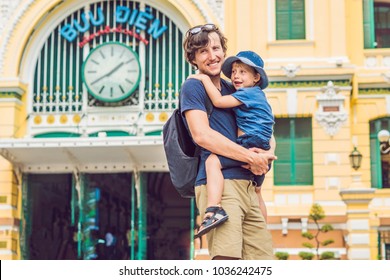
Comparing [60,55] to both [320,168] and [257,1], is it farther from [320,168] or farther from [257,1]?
[320,168]

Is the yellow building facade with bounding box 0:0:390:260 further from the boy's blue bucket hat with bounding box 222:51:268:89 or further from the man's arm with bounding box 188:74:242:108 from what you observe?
the man's arm with bounding box 188:74:242:108

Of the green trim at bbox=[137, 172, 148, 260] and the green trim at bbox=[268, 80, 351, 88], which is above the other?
the green trim at bbox=[268, 80, 351, 88]

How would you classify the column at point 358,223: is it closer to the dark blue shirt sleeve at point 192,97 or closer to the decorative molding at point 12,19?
the decorative molding at point 12,19

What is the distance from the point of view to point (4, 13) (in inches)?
786

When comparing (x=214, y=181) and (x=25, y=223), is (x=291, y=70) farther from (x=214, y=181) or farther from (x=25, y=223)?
(x=214, y=181)

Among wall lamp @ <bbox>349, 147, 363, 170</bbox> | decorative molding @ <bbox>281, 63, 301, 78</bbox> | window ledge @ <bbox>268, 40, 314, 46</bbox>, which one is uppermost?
window ledge @ <bbox>268, 40, 314, 46</bbox>

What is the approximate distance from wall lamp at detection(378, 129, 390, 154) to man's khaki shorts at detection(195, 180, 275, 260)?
1362 centimetres

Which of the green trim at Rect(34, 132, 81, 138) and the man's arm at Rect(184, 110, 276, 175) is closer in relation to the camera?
the man's arm at Rect(184, 110, 276, 175)

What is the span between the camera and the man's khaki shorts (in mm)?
4500

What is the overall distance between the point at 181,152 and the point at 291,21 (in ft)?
48.6

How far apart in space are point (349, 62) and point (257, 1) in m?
2.44

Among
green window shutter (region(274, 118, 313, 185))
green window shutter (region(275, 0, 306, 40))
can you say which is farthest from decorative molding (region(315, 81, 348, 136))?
green window shutter (region(275, 0, 306, 40))
